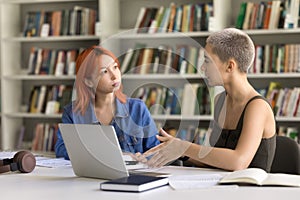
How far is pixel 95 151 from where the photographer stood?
219cm

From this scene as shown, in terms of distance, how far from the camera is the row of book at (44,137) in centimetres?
525

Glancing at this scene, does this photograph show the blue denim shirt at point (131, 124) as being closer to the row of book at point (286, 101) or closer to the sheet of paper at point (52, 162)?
the sheet of paper at point (52, 162)

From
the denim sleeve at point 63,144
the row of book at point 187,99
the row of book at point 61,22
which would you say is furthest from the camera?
the row of book at point 61,22

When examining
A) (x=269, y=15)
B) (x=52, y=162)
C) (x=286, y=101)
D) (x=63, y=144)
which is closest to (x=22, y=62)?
(x=269, y=15)

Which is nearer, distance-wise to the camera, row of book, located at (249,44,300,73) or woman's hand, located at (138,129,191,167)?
woman's hand, located at (138,129,191,167)

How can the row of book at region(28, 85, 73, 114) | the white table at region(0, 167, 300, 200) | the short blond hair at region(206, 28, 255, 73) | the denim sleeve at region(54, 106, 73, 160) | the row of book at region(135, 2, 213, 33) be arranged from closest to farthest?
the white table at region(0, 167, 300, 200) → the short blond hair at region(206, 28, 255, 73) → the denim sleeve at region(54, 106, 73, 160) → the row of book at region(135, 2, 213, 33) → the row of book at region(28, 85, 73, 114)

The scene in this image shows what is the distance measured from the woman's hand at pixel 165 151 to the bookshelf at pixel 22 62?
2819 millimetres

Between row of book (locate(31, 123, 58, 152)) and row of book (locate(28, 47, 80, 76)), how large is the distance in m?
0.44

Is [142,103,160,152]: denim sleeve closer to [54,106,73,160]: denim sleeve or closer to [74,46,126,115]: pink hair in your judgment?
[74,46,126,115]: pink hair

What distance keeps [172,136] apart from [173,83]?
208 mm

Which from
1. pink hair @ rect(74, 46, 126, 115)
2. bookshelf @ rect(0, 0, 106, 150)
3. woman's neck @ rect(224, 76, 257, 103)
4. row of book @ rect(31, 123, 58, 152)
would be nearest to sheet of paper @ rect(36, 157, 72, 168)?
pink hair @ rect(74, 46, 126, 115)

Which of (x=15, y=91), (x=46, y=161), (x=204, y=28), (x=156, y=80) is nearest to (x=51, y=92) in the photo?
(x=15, y=91)

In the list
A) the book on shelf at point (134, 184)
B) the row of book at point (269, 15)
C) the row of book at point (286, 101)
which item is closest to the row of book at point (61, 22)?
the row of book at point (269, 15)

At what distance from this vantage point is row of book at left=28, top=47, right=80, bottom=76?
202 inches
